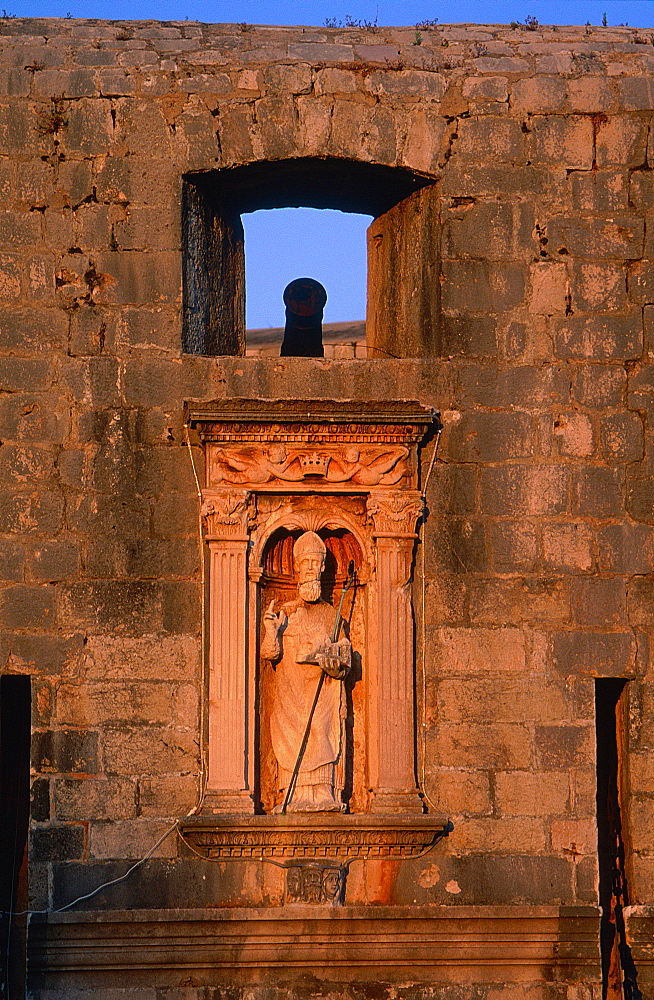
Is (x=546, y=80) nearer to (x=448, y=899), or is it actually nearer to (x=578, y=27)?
(x=578, y=27)

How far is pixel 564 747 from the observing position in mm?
8953

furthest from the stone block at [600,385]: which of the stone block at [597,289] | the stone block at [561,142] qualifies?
the stone block at [561,142]

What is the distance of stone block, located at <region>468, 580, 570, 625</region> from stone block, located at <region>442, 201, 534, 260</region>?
1.68 meters

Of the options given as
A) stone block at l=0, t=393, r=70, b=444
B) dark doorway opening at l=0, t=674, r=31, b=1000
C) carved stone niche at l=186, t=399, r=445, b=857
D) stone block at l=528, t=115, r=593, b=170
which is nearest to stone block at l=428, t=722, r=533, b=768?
carved stone niche at l=186, t=399, r=445, b=857

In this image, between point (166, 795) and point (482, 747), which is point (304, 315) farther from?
point (166, 795)

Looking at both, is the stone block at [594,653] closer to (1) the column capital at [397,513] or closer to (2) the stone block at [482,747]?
(2) the stone block at [482,747]

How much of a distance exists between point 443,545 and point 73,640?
2.05 metres

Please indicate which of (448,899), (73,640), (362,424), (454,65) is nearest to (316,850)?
(448,899)

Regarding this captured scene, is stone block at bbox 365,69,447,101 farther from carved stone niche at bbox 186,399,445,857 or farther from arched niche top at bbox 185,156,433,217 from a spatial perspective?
carved stone niche at bbox 186,399,445,857

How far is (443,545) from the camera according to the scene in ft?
29.8

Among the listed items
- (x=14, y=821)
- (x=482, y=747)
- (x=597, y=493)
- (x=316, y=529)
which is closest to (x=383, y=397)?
(x=316, y=529)

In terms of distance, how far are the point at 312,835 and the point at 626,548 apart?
230 cm

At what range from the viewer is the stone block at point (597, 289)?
9289 mm

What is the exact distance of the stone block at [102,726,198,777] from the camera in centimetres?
882
